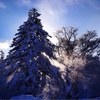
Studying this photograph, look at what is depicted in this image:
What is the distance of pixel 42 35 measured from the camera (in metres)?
21.1

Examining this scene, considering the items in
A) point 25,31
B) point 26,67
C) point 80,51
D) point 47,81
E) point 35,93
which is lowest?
point 35,93

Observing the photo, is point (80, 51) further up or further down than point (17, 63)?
further up

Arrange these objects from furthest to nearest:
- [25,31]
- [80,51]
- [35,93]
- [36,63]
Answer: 1. [80,51]
2. [25,31]
3. [36,63]
4. [35,93]

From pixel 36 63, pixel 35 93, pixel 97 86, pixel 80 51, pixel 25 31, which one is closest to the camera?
pixel 35 93

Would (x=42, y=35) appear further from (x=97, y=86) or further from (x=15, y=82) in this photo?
(x=97, y=86)

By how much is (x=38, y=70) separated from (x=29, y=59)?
4.59 ft

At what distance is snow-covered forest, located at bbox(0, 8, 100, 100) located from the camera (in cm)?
1834

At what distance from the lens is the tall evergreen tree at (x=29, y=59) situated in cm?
1845

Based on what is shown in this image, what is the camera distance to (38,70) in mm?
19500

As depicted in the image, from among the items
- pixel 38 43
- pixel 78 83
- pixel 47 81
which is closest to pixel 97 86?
pixel 78 83

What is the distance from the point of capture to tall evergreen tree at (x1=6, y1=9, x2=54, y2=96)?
60.5ft

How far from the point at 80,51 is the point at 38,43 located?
1634 cm

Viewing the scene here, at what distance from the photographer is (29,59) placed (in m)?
19.2

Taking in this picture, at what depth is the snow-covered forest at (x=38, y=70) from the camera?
18.3 m
